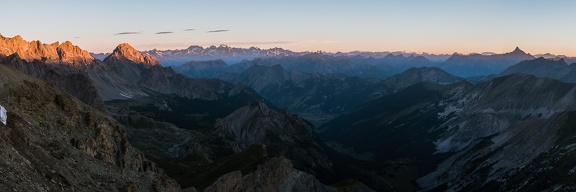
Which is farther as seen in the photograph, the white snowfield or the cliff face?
the white snowfield

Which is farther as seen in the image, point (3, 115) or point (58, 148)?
point (58, 148)

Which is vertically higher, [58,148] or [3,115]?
[3,115]

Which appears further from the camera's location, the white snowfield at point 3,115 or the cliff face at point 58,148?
the white snowfield at point 3,115

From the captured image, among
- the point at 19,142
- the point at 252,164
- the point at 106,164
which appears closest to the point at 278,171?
the point at 252,164

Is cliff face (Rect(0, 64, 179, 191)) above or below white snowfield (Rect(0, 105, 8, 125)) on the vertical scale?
below

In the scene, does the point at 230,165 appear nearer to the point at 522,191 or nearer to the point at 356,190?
the point at 356,190

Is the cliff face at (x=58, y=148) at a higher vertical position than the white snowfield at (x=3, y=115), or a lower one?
lower

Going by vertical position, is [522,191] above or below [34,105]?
below

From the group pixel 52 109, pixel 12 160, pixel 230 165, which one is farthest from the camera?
pixel 230 165
